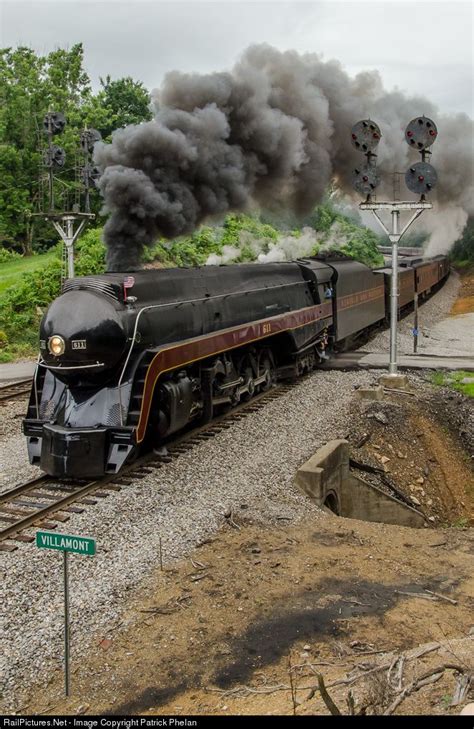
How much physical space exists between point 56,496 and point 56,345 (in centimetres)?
189

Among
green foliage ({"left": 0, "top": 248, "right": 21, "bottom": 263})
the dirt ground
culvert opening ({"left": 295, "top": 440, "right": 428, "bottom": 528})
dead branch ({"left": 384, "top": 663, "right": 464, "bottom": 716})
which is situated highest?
green foliage ({"left": 0, "top": 248, "right": 21, "bottom": 263})

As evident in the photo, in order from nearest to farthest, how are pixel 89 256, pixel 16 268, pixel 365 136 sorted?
pixel 365 136, pixel 89 256, pixel 16 268

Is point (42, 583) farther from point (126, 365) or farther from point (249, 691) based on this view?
point (126, 365)

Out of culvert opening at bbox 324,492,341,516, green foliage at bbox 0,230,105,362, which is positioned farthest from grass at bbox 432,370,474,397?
green foliage at bbox 0,230,105,362


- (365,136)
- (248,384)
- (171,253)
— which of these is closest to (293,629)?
(248,384)

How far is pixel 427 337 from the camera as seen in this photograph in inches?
830

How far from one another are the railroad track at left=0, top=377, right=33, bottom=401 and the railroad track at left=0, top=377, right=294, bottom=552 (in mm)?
5199

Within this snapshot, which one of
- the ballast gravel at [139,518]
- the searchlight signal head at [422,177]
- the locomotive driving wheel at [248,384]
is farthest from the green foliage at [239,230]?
the ballast gravel at [139,518]

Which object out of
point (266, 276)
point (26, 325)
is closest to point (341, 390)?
point (266, 276)

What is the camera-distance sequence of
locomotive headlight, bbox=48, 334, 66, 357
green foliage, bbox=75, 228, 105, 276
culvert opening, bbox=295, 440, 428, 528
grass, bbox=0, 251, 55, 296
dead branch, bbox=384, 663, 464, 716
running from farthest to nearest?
1. grass, bbox=0, 251, 55, 296
2. green foliage, bbox=75, 228, 105, 276
3. culvert opening, bbox=295, 440, 428, 528
4. locomotive headlight, bbox=48, 334, 66, 357
5. dead branch, bbox=384, 663, 464, 716

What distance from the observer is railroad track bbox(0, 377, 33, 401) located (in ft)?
44.9

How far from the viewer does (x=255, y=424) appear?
1101cm

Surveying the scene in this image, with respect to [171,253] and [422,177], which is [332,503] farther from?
[171,253]

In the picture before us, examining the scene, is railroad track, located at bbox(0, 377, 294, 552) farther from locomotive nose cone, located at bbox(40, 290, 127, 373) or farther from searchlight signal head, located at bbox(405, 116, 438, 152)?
searchlight signal head, located at bbox(405, 116, 438, 152)
